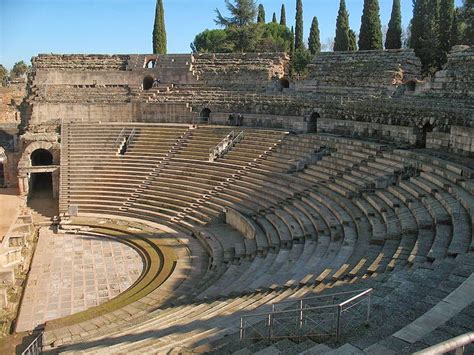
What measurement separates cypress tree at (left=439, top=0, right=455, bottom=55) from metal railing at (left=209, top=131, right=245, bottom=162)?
529 inches

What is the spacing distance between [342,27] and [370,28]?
240 cm

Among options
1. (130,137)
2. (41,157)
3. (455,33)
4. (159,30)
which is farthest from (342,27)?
(41,157)

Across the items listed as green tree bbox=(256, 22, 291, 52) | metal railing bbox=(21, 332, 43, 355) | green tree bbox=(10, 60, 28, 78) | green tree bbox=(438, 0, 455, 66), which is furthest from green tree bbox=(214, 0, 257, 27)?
green tree bbox=(10, 60, 28, 78)

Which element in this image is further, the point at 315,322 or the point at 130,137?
the point at 130,137

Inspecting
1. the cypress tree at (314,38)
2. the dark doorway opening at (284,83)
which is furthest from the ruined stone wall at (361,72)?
the cypress tree at (314,38)

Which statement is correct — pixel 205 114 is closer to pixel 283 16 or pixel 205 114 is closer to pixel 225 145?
pixel 225 145

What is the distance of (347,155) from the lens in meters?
18.4

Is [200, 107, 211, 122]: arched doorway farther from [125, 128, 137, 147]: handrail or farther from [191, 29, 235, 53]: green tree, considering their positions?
[191, 29, 235, 53]: green tree

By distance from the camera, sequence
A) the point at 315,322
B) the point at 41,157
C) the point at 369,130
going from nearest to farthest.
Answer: the point at 315,322 → the point at 369,130 → the point at 41,157

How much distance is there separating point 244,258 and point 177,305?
3548 mm

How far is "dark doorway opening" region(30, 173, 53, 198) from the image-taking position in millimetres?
23391

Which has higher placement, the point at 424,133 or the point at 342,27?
the point at 342,27

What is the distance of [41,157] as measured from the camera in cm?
2561

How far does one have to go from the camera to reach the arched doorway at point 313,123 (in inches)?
908
